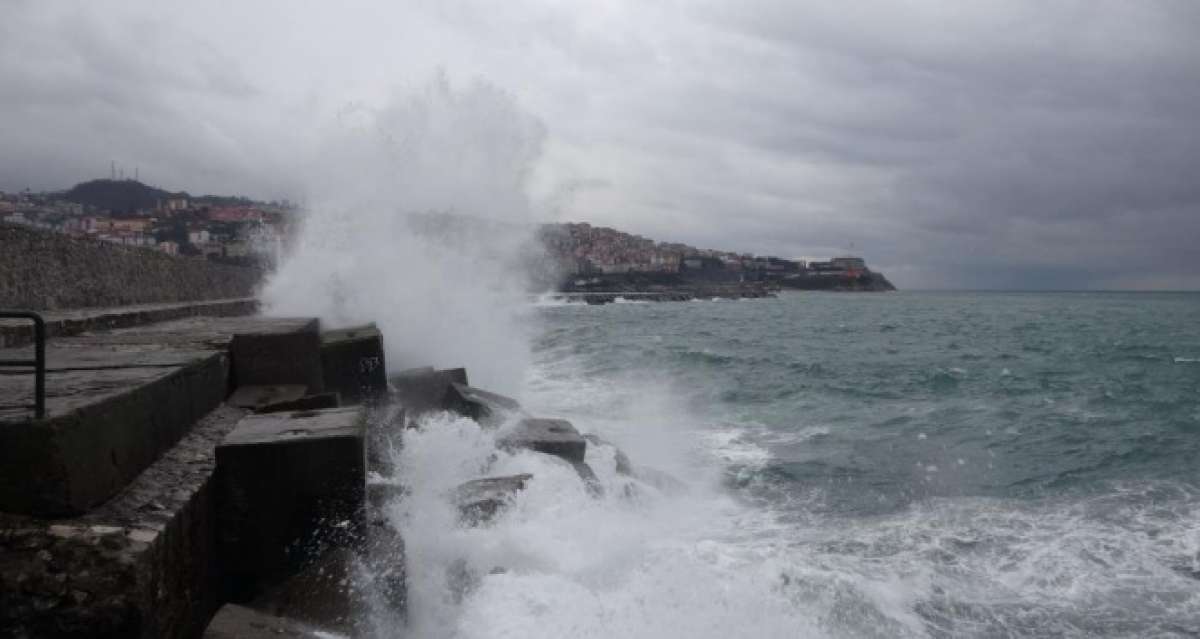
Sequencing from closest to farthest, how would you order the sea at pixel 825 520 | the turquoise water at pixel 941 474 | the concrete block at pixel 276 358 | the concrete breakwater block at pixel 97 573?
the concrete breakwater block at pixel 97 573
the sea at pixel 825 520
the concrete block at pixel 276 358
the turquoise water at pixel 941 474

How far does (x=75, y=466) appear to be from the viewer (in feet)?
7.55

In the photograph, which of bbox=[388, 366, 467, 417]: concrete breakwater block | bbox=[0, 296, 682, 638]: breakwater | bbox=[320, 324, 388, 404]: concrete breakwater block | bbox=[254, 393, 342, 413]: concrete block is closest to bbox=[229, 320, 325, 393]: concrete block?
bbox=[0, 296, 682, 638]: breakwater

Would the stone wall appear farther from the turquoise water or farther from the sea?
the turquoise water

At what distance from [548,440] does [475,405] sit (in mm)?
1682

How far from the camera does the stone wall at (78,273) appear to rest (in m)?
6.28

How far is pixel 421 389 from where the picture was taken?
352 inches

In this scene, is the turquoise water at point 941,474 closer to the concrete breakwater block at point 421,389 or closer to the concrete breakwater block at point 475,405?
the concrete breakwater block at point 475,405

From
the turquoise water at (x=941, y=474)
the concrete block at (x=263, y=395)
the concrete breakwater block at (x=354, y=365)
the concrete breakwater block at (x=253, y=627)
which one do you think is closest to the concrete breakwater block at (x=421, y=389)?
the concrete breakwater block at (x=354, y=365)

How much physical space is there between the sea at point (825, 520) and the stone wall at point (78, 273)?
323cm

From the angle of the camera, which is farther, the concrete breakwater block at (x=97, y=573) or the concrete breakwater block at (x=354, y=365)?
the concrete breakwater block at (x=354, y=365)

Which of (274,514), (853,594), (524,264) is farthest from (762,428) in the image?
(274,514)

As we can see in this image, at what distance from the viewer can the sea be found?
450 cm

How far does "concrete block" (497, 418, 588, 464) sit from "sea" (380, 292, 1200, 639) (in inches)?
9.8

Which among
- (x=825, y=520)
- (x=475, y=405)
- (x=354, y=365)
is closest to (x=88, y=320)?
(x=354, y=365)
